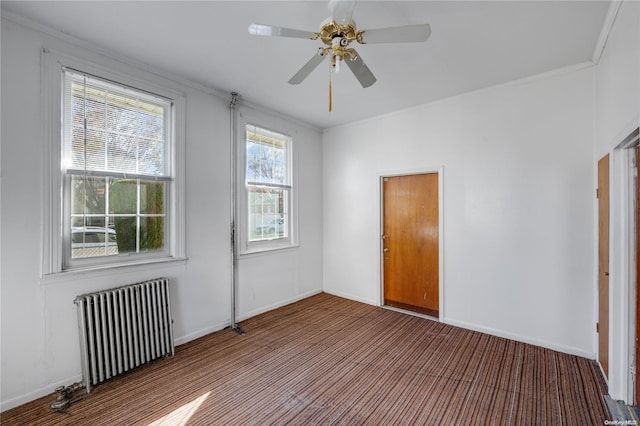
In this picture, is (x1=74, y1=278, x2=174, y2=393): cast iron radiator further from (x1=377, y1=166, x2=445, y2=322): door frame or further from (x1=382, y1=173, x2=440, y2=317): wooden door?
(x1=382, y1=173, x2=440, y2=317): wooden door

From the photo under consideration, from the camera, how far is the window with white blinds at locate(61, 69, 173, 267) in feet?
8.00

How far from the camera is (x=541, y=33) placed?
2.31 m

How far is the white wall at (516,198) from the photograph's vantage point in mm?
2818

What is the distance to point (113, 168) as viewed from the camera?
2654 millimetres

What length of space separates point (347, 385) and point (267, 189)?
274 cm

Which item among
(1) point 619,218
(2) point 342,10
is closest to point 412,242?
(1) point 619,218

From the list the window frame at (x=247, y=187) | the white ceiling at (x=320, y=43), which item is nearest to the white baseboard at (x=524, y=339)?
the window frame at (x=247, y=187)

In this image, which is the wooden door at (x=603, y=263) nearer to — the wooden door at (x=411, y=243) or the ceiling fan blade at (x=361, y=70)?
the wooden door at (x=411, y=243)

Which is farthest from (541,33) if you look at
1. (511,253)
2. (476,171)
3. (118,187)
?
(118,187)

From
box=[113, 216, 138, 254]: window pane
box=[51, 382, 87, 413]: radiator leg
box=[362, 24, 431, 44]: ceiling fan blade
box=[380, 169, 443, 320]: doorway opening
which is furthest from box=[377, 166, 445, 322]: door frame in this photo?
box=[51, 382, 87, 413]: radiator leg

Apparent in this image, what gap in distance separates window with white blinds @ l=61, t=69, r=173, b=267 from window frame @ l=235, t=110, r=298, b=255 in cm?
87

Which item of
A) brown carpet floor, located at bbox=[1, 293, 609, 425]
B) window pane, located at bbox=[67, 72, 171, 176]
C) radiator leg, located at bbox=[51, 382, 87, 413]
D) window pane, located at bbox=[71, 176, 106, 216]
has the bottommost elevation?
brown carpet floor, located at bbox=[1, 293, 609, 425]

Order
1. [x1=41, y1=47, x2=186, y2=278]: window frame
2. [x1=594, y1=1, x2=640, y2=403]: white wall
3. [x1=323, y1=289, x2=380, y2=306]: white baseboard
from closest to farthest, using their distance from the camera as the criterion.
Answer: [x1=594, y1=1, x2=640, y2=403]: white wall → [x1=41, y1=47, x2=186, y2=278]: window frame → [x1=323, y1=289, x2=380, y2=306]: white baseboard

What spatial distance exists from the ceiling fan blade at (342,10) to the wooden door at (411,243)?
2636 mm
